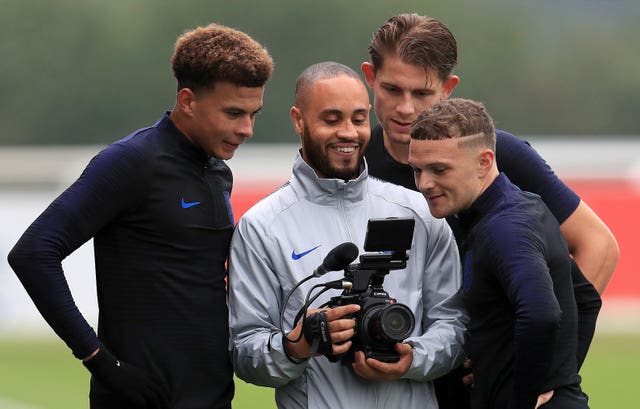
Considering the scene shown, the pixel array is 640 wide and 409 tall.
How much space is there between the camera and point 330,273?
12.8 feet

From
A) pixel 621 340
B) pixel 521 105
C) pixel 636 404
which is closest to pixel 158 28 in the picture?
pixel 521 105

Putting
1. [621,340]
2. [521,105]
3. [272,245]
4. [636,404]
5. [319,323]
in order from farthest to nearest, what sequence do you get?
1. [521,105]
2. [621,340]
3. [636,404]
4. [272,245]
5. [319,323]

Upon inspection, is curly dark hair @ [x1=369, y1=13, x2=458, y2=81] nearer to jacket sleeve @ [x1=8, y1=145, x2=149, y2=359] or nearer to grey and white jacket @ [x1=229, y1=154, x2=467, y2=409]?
grey and white jacket @ [x1=229, y1=154, x2=467, y2=409]

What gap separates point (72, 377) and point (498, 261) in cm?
702

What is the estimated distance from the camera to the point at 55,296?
12.4ft

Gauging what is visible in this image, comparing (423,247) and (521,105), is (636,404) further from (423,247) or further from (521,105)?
(521,105)

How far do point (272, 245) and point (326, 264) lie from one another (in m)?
0.33

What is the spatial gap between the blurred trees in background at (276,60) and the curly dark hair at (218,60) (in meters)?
20.2

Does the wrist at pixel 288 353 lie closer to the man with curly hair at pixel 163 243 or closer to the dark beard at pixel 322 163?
the man with curly hair at pixel 163 243

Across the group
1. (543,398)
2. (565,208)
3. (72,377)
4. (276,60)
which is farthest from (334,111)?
(276,60)

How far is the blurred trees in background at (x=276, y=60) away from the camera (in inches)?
993

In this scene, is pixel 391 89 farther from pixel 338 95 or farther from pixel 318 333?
pixel 318 333

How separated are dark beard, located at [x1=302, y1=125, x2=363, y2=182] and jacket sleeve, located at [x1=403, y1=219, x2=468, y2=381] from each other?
30cm

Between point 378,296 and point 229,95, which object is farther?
point 229,95
